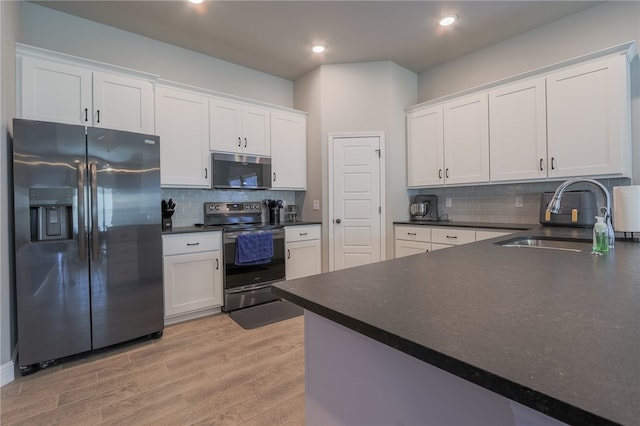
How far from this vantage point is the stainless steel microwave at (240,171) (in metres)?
3.46

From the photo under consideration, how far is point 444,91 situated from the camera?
156 inches

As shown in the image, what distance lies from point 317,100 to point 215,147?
4.87ft

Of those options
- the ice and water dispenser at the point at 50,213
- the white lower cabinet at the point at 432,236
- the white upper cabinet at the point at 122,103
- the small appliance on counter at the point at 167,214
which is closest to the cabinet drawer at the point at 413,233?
the white lower cabinet at the point at 432,236

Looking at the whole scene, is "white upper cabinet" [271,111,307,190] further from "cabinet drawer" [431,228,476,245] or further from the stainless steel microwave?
"cabinet drawer" [431,228,476,245]

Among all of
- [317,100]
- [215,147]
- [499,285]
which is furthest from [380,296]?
[317,100]

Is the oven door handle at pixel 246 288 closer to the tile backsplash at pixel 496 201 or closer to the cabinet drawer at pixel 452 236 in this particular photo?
the cabinet drawer at pixel 452 236

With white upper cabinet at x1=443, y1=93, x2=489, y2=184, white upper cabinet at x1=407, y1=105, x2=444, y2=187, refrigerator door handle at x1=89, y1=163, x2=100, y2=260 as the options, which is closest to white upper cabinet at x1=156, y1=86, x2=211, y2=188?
refrigerator door handle at x1=89, y1=163, x2=100, y2=260

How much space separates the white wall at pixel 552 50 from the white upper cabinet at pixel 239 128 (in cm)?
227

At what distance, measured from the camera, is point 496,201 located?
3.56m

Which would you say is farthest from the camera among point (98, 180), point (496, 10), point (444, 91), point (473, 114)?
point (444, 91)

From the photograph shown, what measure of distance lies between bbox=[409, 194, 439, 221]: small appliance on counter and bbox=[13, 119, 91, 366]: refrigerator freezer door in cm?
344

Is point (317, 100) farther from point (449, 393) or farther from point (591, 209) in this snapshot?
point (449, 393)

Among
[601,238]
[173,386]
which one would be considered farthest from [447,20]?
[173,386]

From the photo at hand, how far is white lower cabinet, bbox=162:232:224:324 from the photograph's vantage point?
2.88 meters
